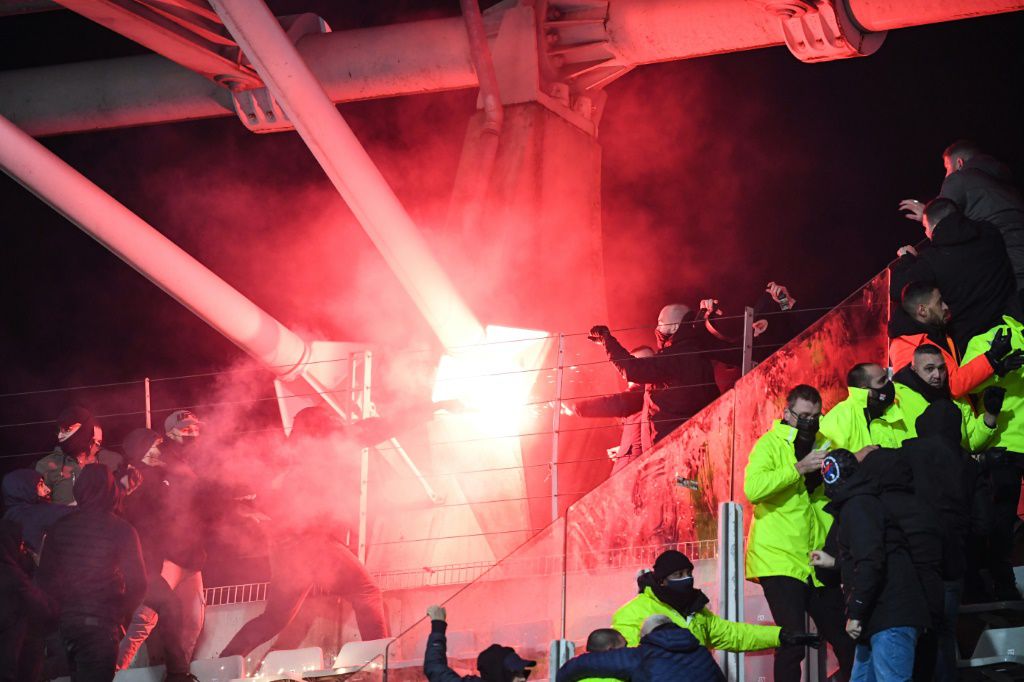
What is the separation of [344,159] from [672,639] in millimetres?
5270

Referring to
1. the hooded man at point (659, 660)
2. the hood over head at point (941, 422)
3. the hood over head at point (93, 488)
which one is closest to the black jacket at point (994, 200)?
the hood over head at point (941, 422)

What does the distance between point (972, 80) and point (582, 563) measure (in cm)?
965

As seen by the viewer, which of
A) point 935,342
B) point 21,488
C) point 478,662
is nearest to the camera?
point 478,662

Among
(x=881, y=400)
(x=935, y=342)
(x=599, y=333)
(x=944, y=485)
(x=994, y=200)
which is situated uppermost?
(x=994, y=200)

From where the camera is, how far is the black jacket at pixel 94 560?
249 inches

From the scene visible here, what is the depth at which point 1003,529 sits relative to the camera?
553 cm

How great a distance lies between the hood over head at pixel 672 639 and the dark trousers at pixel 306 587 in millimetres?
3167

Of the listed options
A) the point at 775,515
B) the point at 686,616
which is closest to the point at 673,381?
the point at 775,515

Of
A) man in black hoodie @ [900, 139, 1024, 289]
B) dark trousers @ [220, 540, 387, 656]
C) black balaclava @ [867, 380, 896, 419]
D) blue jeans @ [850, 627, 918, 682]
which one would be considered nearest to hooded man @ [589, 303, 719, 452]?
man in black hoodie @ [900, 139, 1024, 289]

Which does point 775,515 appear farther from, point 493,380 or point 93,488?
point 493,380

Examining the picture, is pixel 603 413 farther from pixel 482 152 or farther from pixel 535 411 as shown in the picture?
pixel 482 152

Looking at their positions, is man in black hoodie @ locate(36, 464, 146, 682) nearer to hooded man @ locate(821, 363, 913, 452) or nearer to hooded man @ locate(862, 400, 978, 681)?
hooded man @ locate(821, 363, 913, 452)

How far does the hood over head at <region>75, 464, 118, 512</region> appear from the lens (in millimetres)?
6465

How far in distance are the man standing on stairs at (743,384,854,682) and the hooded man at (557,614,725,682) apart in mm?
778
